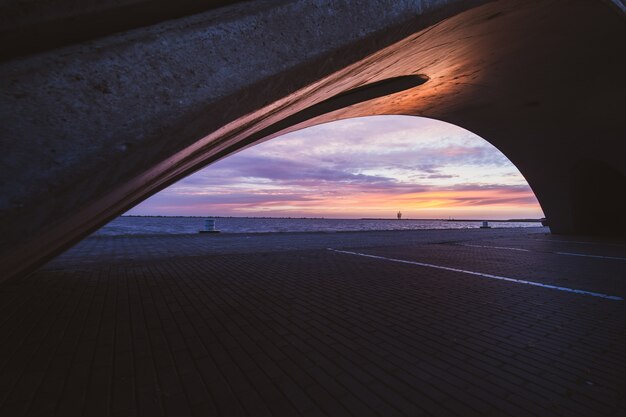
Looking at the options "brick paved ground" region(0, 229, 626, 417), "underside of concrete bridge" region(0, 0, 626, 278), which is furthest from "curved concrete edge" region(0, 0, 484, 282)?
"brick paved ground" region(0, 229, 626, 417)

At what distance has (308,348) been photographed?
3490mm

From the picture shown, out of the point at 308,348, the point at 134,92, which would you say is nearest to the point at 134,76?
the point at 134,92

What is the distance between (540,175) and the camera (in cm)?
1966

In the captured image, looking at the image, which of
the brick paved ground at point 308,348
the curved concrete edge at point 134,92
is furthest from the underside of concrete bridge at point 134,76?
the brick paved ground at point 308,348

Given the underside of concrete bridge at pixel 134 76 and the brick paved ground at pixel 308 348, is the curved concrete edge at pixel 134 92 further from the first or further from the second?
the brick paved ground at pixel 308 348

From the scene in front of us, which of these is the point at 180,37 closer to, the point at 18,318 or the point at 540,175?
the point at 18,318

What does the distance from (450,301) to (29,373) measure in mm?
5569

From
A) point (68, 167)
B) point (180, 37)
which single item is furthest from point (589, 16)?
point (68, 167)

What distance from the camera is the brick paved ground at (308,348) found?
2.51 m

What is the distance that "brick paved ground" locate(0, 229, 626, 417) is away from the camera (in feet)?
8.25

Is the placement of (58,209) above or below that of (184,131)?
below

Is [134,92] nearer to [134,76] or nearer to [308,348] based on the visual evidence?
[134,76]

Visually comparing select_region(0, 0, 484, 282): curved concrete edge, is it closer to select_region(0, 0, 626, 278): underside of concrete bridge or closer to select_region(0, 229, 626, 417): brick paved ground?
select_region(0, 0, 626, 278): underside of concrete bridge

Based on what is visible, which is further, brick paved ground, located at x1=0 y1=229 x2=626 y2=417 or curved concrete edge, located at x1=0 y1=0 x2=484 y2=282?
brick paved ground, located at x1=0 y1=229 x2=626 y2=417
